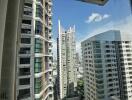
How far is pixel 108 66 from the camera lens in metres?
1.41

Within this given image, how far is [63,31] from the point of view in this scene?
1.70m

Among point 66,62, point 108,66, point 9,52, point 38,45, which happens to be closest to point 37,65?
point 38,45

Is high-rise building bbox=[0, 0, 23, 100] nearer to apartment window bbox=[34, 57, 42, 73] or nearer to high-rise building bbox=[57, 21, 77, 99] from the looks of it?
high-rise building bbox=[57, 21, 77, 99]

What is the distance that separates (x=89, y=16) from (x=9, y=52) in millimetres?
1435

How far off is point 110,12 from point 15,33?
3.39 ft

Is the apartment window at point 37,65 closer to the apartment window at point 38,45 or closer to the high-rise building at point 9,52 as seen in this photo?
the apartment window at point 38,45

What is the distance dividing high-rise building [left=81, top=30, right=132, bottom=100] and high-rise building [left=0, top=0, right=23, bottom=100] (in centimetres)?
86

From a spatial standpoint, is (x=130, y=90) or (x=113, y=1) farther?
(x=113, y=1)

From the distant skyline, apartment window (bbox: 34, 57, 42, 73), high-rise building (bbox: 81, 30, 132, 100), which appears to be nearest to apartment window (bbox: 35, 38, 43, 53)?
apartment window (bbox: 34, 57, 42, 73)

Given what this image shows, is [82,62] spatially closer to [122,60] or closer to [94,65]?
[94,65]

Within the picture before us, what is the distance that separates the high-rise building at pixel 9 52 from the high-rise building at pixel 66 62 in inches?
33.1

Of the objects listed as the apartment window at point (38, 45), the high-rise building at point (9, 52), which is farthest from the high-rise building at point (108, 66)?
the apartment window at point (38, 45)

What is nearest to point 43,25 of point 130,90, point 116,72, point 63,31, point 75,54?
point 63,31

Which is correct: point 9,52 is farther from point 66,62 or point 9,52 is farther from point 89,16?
point 89,16
